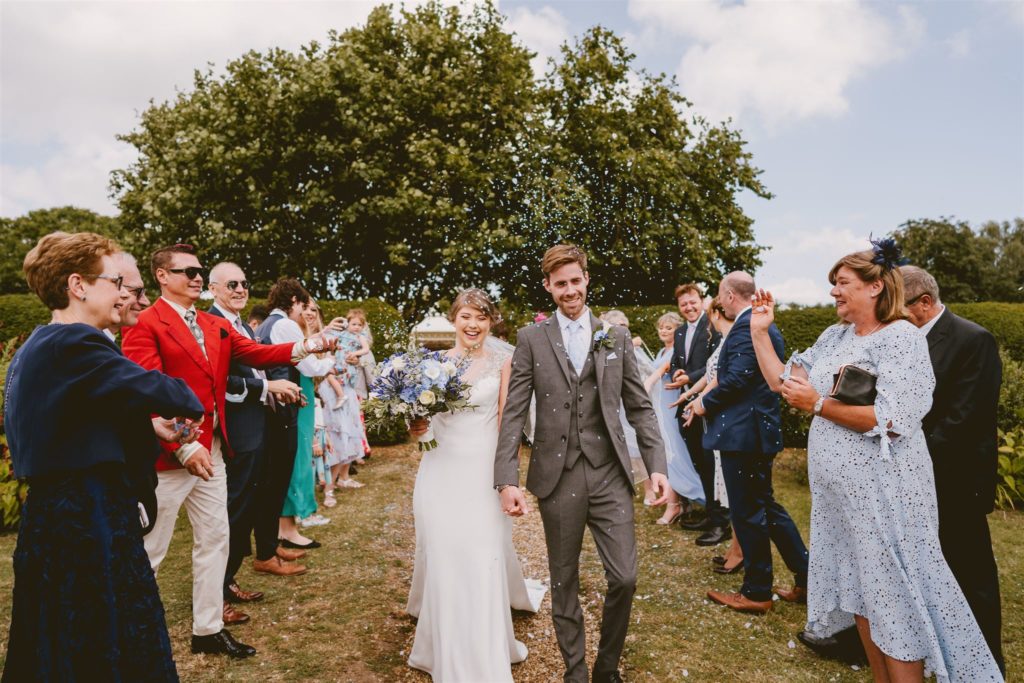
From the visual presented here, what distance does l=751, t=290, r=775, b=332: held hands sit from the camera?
3838 mm

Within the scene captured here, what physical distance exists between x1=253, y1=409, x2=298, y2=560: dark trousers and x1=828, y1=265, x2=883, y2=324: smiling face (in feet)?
16.3

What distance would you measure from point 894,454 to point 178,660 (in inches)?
191

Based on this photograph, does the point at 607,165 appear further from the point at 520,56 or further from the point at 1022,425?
the point at 1022,425

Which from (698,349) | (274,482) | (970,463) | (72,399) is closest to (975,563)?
(970,463)

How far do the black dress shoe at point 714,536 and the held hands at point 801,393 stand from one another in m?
3.93

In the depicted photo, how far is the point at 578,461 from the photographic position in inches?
149

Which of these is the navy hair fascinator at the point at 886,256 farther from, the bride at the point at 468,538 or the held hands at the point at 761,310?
the bride at the point at 468,538

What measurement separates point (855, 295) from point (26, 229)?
5600 centimetres

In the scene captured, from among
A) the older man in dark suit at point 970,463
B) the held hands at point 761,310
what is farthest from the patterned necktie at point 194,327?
the older man in dark suit at point 970,463

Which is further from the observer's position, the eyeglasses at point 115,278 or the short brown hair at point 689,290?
the short brown hair at point 689,290

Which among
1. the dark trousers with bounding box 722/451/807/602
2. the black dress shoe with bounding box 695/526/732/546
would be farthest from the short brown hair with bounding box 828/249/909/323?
the black dress shoe with bounding box 695/526/732/546

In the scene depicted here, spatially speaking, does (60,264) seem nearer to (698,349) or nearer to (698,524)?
(698,349)

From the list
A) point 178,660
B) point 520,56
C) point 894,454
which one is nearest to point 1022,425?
point 894,454

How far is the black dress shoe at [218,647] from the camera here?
433cm
